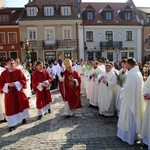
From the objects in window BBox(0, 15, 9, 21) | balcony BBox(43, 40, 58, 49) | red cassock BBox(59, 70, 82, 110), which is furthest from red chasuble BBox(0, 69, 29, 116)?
window BBox(0, 15, 9, 21)

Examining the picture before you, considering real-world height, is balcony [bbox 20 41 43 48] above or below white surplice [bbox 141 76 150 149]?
above

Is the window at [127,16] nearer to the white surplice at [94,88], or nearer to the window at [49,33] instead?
the window at [49,33]

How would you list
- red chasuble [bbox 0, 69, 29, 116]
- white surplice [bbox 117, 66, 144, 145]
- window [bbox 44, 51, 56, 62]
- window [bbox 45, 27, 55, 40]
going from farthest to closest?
window [bbox 44, 51, 56, 62], window [bbox 45, 27, 55, 40], red chasuble [bbox 0, 69, 29, 116], white surplice [bbox 117, 66, 144, 145]

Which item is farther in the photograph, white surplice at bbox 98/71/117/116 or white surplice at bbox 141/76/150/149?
white surplice at bbox 98/71/117/116

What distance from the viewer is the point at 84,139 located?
720 centimetres

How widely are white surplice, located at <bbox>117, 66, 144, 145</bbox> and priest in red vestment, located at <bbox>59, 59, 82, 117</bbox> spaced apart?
2873 mm

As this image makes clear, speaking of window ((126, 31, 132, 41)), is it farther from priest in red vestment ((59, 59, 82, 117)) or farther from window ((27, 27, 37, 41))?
priest in red vestment ((59, 59, 82, 117))

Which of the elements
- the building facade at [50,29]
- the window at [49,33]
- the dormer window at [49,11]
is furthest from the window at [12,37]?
the dormer window at [49,11]

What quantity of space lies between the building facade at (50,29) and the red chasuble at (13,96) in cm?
2666

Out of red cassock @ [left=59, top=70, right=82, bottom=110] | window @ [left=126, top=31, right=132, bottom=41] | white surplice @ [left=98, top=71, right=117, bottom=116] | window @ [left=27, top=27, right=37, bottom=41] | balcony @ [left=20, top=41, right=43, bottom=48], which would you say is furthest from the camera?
window @ [left=126, top=31, right=132, bottom=41]

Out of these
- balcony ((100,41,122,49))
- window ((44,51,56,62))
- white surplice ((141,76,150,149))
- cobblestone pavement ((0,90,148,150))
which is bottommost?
cobblestone pavement ((0,90,148,150))

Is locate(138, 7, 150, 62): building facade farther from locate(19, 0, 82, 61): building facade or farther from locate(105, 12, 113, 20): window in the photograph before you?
locate(19, 0, 82, 61): building facade

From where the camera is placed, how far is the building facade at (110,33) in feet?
119

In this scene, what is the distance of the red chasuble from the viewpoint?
811cm
